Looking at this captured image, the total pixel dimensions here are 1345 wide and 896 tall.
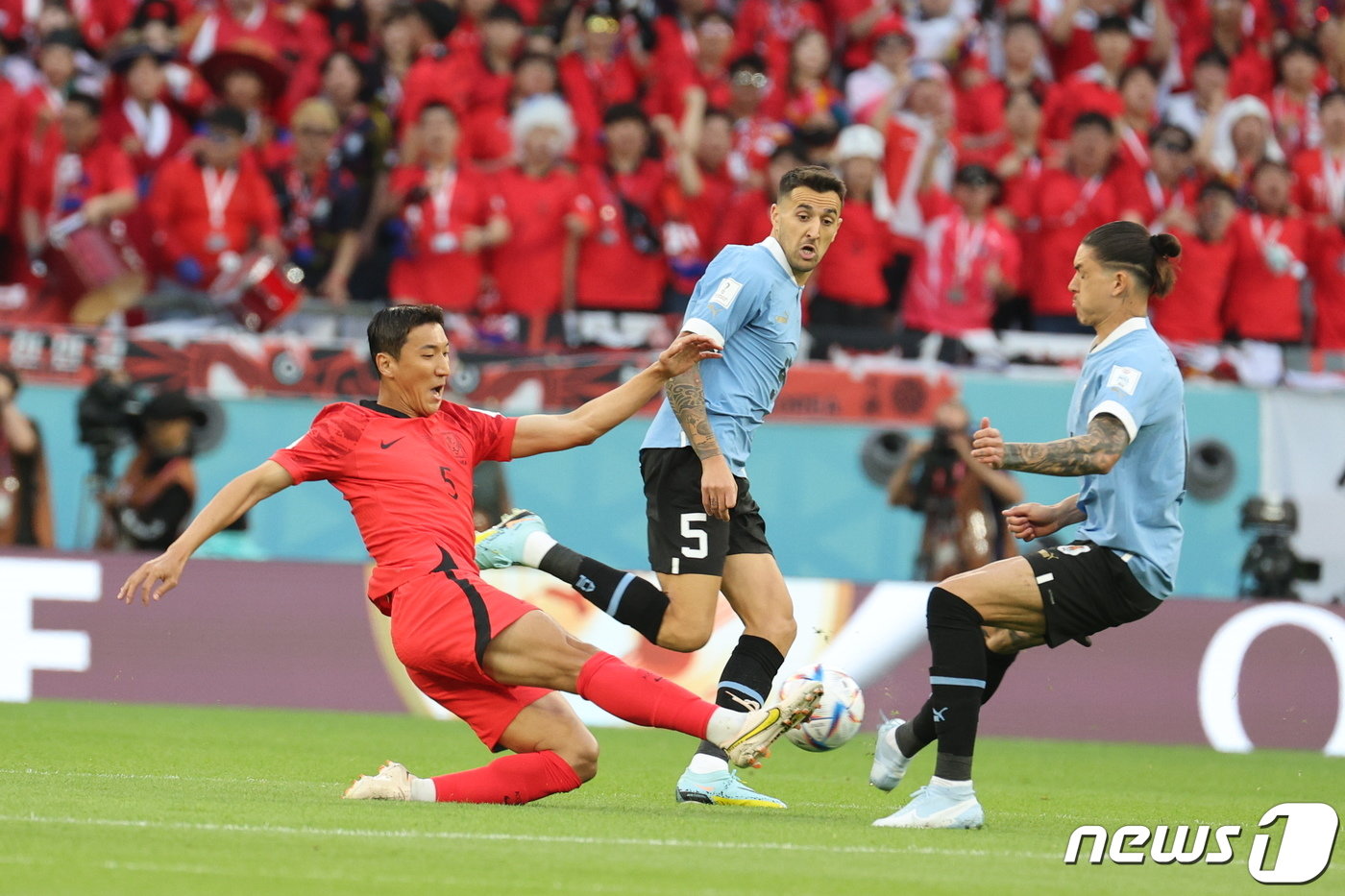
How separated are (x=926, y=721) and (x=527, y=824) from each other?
5.21ft

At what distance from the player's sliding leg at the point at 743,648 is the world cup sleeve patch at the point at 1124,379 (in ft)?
5.32

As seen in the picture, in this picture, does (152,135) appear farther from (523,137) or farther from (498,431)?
(498,431)

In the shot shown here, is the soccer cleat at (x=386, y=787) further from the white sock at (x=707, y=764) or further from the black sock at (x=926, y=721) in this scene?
the black sock at (x=926, y=721)

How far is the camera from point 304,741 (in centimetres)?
949

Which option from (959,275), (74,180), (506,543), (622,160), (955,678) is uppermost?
(622,160)

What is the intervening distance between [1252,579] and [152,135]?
890 cm

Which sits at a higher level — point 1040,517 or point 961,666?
point 1040,517

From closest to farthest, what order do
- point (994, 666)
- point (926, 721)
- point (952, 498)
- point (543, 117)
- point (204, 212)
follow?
point (926, 721) → point (994, 666) → point (952, 498) → point (204, 212) → point (543, 117)

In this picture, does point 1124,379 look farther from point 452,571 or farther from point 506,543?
point 506,543

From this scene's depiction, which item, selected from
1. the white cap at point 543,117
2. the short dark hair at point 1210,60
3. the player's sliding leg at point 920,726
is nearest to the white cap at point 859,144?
the white cap at point 543,117

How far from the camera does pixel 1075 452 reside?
20.4 feet

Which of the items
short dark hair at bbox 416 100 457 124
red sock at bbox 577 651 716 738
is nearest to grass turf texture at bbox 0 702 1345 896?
red sock at bbox 577 651 716 738

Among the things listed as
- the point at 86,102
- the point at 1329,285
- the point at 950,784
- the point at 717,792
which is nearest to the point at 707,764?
the point at 717,792

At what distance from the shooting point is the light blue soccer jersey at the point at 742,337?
7.25m
